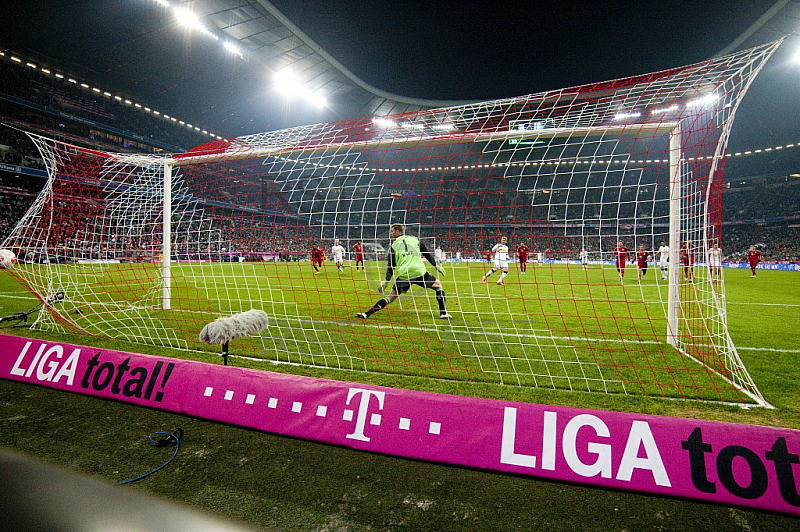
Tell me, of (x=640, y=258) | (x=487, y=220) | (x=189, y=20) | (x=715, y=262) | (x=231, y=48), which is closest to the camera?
(x=715, y=262)

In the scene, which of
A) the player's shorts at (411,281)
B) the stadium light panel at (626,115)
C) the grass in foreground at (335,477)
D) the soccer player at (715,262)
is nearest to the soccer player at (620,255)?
the soccer player at (715,262)

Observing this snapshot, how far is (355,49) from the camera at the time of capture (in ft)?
106

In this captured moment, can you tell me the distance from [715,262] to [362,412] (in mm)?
3758

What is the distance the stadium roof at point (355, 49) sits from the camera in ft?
81.4

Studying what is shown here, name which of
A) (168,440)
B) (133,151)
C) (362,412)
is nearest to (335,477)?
(362,412)

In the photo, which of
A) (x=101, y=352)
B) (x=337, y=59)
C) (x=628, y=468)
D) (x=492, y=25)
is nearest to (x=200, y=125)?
(x=337, y=59)

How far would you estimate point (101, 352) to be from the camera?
3.57 m

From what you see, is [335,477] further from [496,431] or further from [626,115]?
[626,115]

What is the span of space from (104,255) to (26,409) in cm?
409

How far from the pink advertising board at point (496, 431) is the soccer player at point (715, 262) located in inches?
91.6

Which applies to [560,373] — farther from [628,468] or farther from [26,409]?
[26,409]

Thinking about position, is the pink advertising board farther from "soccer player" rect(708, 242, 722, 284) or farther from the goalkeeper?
the goalkeeper

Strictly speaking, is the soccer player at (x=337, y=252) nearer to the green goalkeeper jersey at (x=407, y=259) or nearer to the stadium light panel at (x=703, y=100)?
the green goalkeeper jersey at (x=407, y=259)

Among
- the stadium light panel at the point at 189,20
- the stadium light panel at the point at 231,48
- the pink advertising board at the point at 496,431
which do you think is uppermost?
the stadium light panel at the point at 231,48
